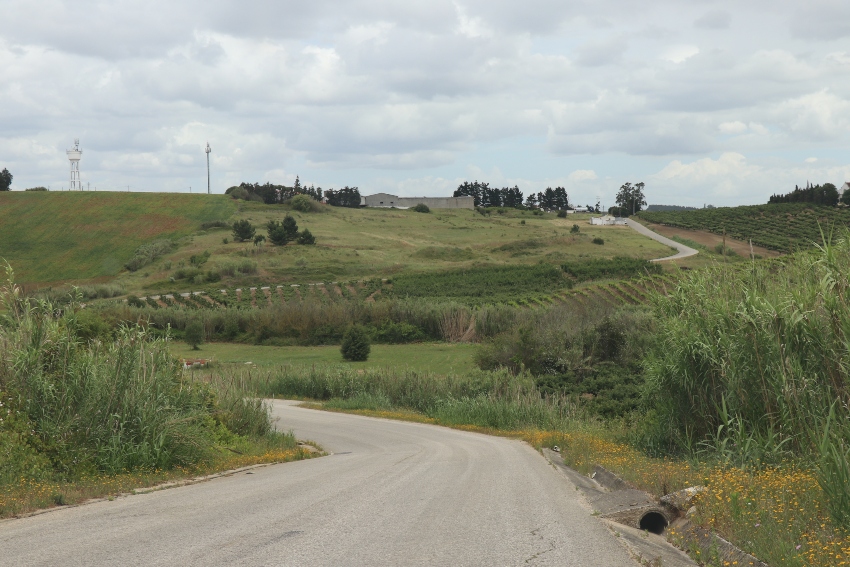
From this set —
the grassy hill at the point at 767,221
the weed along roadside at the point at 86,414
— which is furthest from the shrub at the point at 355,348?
the grassy hill at the point at 767,221

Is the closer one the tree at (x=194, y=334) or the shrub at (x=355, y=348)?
the shrub at (x=355, y=348)

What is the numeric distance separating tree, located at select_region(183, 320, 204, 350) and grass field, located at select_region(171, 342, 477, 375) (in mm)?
496

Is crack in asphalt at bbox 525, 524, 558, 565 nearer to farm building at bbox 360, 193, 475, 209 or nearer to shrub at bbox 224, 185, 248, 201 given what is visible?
shrub at bbox 224, 185, 248, 201

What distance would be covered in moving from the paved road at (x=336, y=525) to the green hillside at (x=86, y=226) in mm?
77937

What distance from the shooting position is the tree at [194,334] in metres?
61.8

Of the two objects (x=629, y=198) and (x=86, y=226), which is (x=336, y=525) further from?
(x=629, y=198)

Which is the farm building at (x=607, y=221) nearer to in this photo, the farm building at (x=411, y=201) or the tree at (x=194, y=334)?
the farm building at (x=411, y=201)

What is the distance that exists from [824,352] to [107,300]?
70399 mm

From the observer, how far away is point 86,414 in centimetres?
1309

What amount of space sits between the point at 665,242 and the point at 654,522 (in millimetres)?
109596

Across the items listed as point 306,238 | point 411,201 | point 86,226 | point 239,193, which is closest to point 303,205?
point 239,193

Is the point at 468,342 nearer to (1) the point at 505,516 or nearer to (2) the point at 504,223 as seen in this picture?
(1) the point at 505,516

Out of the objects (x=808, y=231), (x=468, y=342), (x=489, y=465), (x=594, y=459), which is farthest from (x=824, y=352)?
(x=808, y=231)

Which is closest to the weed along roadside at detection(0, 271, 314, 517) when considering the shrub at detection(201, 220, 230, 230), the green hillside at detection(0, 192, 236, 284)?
the green hillside at detection(0, 192, 236, 284)
